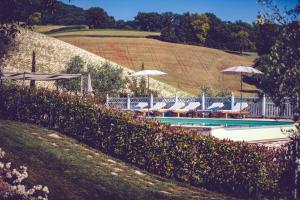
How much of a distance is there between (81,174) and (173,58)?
83962 millimetres

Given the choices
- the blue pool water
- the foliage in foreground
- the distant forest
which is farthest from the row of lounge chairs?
the distant forest

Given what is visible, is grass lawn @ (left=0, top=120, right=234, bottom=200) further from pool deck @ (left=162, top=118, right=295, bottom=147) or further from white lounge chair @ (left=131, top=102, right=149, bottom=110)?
white lounge chair @ (left=131, top=102, right=149, bottom=110)

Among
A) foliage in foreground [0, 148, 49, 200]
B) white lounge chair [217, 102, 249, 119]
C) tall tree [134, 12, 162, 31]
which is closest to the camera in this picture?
foliage in foreground [0, 148, 49, 200]

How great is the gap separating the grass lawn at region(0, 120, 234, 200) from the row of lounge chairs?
56.3 feet

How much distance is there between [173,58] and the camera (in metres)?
95.4

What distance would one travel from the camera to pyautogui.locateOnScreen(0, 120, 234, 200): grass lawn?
11.1m

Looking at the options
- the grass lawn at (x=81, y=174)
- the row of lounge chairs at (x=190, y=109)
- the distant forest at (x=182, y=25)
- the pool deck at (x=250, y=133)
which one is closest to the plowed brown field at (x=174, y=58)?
the distant forest at (x=182, y=25)

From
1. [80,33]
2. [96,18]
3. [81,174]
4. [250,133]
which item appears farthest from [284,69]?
[96,18]

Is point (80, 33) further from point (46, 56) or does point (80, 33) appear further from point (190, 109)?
point (190, 109)

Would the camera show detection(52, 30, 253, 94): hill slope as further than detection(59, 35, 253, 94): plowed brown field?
Yes

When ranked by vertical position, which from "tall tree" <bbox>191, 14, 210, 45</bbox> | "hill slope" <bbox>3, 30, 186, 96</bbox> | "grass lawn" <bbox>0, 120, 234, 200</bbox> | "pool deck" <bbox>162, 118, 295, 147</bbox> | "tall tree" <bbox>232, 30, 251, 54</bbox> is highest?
"tall tree" <bbox>191, 14, 210, 45</bbox>

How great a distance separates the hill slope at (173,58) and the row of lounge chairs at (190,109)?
4229 cm

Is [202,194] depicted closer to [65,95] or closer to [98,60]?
[65,95]

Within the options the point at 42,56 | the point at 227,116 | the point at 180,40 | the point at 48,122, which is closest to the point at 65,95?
the point at 48,122
